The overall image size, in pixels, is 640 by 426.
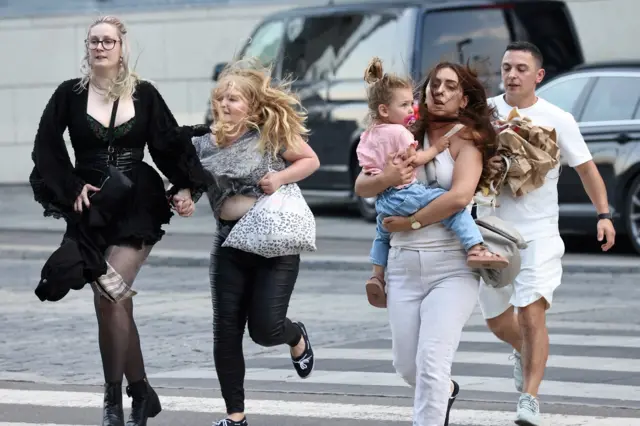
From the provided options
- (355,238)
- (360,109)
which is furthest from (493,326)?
(360,109)

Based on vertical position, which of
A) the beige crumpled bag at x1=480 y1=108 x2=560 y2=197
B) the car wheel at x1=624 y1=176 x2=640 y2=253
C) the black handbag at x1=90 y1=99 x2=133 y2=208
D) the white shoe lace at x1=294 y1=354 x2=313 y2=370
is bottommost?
the car wheel at x1=624 y1=176 x2=640 y2=253

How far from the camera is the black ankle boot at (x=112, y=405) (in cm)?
682

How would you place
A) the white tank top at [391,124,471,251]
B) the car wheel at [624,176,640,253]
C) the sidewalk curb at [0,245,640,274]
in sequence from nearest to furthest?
the white tank top at [391,124,471,251]
the sidewalk curb at [0,245,640,274]
the car wheel at [624,176,640,253]

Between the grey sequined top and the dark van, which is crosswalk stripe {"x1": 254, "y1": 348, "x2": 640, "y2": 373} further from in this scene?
the dark van

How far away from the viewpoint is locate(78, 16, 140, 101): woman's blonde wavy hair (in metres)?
6.84

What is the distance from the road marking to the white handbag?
1.76 meters

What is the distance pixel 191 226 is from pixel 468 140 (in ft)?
37.7

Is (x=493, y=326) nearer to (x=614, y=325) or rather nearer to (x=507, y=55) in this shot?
(x=507, y=55)

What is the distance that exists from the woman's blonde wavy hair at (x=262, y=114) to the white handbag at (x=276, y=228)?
211 millimetres

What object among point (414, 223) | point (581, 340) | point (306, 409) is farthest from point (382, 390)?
point (414, 223)

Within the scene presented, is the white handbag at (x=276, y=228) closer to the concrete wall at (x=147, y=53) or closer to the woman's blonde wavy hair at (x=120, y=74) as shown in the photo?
the woman's blonde wavy hair at (x=120, y=74)

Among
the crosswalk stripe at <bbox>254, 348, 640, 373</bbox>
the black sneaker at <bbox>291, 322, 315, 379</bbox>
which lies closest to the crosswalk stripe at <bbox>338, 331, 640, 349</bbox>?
the crosswalk stripe at <bbox>254, 348, 640, 373</bbox>

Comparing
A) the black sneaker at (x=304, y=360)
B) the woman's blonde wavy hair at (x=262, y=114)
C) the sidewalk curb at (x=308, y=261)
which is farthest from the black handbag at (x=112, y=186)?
the sidewalk curb at (x=308, y=261)

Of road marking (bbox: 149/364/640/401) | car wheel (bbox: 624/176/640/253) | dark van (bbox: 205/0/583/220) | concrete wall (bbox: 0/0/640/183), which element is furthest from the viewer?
concrete wall (bbox: 0/0/640/183)
